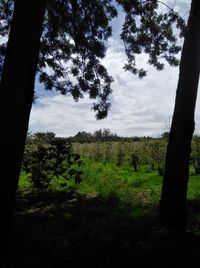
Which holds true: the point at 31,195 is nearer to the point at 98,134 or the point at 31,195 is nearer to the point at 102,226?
the point at 102,226

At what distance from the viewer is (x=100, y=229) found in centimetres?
646

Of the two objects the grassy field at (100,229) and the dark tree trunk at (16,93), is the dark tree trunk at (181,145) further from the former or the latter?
the dark tree trunk at (16,93)

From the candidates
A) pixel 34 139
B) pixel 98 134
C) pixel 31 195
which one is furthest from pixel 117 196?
pixel 98 134

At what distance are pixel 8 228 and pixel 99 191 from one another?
275 inches

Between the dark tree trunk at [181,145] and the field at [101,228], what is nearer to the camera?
the field at [101,228]

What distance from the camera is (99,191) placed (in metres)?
11.8

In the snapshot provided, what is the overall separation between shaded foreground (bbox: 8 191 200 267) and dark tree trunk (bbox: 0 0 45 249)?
0.74 meters

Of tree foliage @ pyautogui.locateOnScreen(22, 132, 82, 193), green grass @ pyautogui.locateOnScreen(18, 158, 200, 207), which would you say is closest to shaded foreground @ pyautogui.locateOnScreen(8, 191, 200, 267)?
green grass @ pyautogui.locateOnScreen(18, 158, 200, 207)

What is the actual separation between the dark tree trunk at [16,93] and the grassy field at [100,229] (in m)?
0.91

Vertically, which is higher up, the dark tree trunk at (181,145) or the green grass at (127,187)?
the dark tree trunk at (181,145)

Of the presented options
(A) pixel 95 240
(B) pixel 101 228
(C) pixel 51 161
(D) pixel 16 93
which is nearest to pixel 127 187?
(C) pixel 51 161

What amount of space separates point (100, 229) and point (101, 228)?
10 cm

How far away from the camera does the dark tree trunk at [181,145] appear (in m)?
6.38

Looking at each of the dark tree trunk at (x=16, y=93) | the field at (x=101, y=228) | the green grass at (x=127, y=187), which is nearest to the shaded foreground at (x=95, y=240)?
the field at (x=101, y=228)
